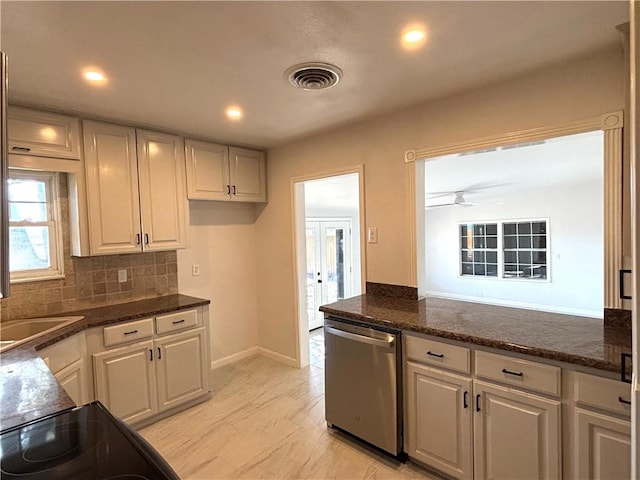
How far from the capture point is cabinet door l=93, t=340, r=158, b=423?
2426 mm

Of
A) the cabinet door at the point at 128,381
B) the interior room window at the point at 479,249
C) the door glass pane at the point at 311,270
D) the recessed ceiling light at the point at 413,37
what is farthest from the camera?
the interior room window at the point at 479,249

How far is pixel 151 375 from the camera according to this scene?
2.65m

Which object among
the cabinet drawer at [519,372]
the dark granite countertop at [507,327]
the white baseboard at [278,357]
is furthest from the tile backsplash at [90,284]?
the cabinet drawer at [519,372]

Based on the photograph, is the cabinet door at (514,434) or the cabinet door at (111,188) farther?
the cabinet door at (111,188)

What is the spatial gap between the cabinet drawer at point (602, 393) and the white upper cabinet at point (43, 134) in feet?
10.9

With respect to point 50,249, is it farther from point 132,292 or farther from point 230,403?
point 230,403

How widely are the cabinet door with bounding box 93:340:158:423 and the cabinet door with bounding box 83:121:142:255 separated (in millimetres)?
782

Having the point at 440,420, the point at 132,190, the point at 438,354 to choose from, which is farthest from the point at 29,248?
the point at 440,420

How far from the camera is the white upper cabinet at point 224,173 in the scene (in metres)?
3.23

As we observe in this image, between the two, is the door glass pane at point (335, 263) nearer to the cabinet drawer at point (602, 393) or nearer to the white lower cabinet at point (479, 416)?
the white lower cabinet at point (479, 416)

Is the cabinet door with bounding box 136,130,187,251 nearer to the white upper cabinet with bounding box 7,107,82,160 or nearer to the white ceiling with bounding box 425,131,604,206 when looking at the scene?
the white upper cabinet with bounding box 7,107,82,160

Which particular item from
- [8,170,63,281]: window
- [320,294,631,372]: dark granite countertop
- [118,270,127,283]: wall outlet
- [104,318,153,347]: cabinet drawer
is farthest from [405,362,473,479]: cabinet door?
[8,170,63,281]: window

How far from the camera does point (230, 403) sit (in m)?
3.01

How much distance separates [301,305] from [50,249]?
221 cm
